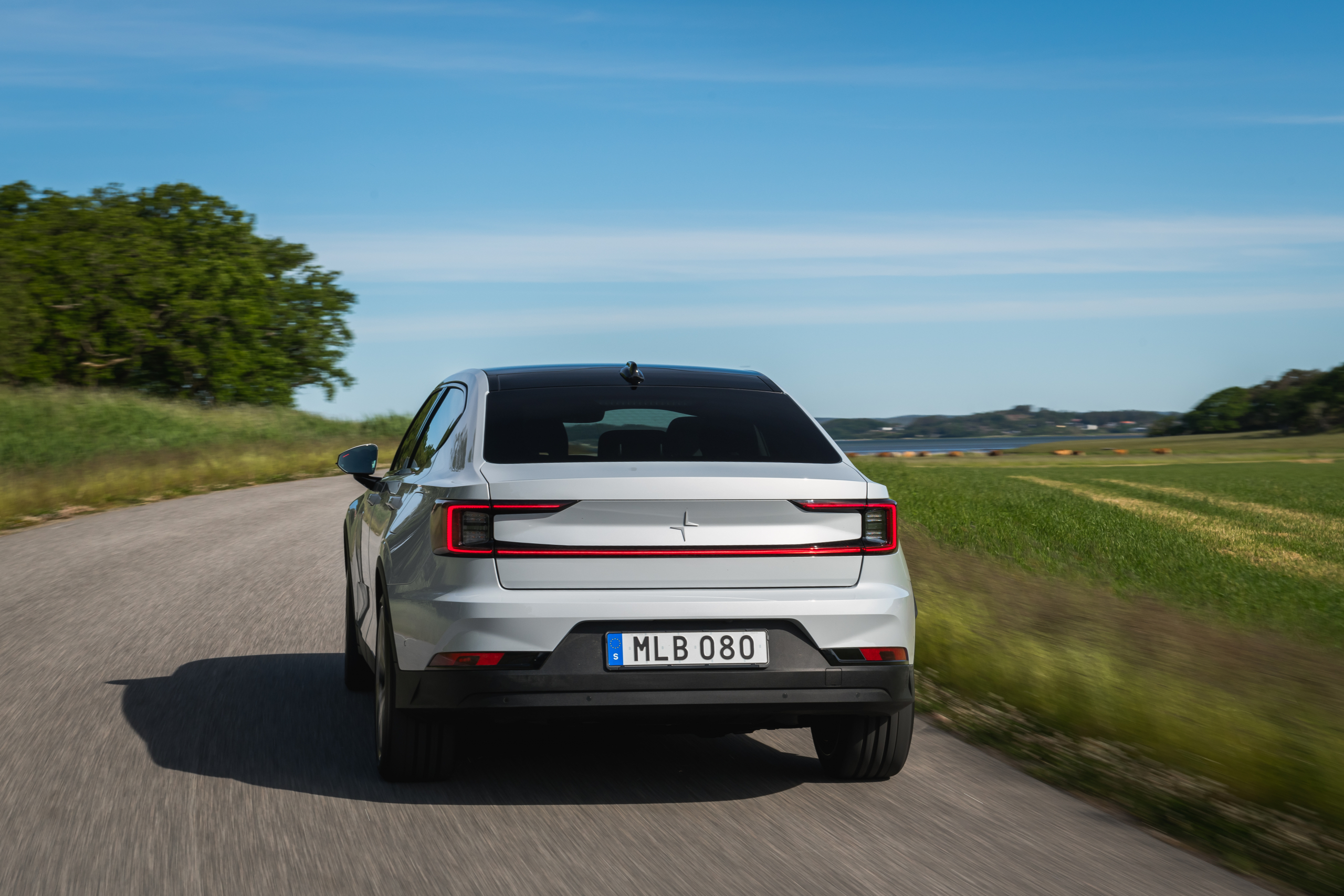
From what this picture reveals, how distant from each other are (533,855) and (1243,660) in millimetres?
4297

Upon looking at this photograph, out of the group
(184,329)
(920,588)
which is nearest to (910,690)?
(920,588)

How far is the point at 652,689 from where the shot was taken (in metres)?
A: 4.44

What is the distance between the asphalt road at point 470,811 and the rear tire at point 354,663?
0.12 m

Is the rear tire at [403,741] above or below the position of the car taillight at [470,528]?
below

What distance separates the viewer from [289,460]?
33219 mm

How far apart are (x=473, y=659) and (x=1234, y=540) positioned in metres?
20.6

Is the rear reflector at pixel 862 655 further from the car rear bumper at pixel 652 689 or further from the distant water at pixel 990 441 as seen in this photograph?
the distant water at pixel 990 441

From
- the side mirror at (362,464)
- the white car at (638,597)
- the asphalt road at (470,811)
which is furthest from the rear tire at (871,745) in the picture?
the side mirror at (362,464)

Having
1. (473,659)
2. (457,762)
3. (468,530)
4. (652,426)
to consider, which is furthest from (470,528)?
(457,762)

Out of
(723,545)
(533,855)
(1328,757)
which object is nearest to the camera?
(533,855)

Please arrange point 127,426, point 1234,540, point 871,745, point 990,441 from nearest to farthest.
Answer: point 871,745, point 1234,540, point 127,426, point 990,441

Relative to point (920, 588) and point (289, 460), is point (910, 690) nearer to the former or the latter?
point (920, 588)

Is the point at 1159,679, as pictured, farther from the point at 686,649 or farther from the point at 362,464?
the point at 362,464

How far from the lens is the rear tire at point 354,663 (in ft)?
22.0
